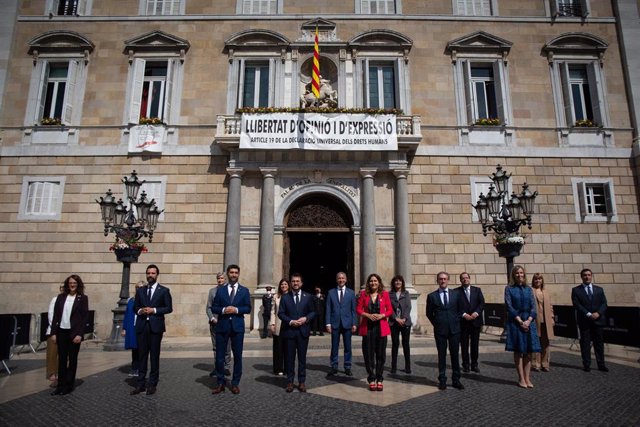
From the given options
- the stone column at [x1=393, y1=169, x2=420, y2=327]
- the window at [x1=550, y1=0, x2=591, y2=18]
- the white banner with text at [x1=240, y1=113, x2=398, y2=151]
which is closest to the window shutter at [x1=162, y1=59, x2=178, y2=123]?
the white banner with text at [x1=240, y1=113, x2=398, y2=151]

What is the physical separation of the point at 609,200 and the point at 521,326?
12913 mm

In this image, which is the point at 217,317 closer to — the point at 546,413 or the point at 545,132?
the point at 546,413

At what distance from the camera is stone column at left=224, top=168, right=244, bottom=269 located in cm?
1614

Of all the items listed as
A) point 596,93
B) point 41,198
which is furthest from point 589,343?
point 41,198

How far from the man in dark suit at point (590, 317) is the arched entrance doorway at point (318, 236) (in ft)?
27.9

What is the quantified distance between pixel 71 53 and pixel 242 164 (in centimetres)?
924

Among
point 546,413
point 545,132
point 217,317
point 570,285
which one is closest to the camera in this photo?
point 546,413

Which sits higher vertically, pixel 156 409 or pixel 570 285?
pixel 570 285

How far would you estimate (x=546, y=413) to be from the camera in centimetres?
581

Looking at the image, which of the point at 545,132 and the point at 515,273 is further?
the point at 545,132

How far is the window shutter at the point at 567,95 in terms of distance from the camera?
1791 centimetres

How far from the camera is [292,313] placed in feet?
24.2

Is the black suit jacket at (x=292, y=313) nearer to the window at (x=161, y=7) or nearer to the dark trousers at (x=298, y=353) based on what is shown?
the dark trousers at (x=298, y=353)

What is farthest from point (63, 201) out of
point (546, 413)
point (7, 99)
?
point (546, 413)
